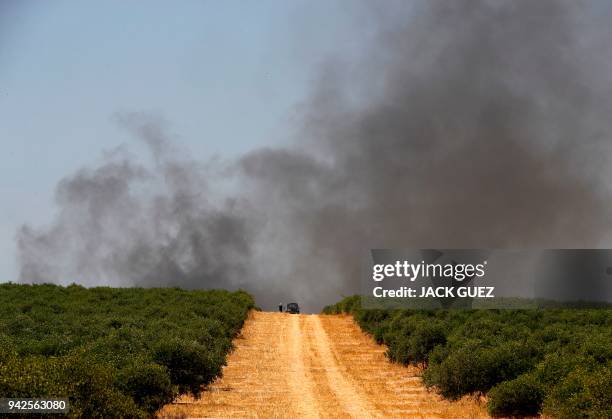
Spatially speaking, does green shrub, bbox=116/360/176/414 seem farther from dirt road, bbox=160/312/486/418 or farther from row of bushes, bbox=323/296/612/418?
row of bushes, bbox=323/296/612/418

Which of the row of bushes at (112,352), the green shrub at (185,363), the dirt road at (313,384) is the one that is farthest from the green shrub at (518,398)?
the row of bushes at (112,352)

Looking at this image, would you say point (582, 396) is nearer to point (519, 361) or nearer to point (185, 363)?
point (519, 361)

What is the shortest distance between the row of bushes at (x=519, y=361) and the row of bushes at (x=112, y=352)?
9.22 m

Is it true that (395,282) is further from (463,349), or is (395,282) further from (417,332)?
(463,349)

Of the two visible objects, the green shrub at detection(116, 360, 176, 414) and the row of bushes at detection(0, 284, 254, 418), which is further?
the green shrub at detection(116, 360, 176, 414)

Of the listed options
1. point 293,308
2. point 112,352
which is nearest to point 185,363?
point 112,352

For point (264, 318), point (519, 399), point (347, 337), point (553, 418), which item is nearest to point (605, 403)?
point (553, 418)

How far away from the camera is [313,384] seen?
1283 inches

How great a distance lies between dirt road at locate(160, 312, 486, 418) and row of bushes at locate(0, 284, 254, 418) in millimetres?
1255

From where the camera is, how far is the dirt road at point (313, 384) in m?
25.7

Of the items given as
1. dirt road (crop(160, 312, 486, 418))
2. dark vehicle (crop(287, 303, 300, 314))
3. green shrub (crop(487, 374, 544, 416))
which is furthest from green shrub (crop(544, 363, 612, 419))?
dark vehicle (crop(287, 303, 300, 314))

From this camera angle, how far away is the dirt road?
2570 cm

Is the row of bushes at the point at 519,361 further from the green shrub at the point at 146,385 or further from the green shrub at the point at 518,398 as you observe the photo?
the green shrub at the point at 146,385

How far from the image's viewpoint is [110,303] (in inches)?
2173
